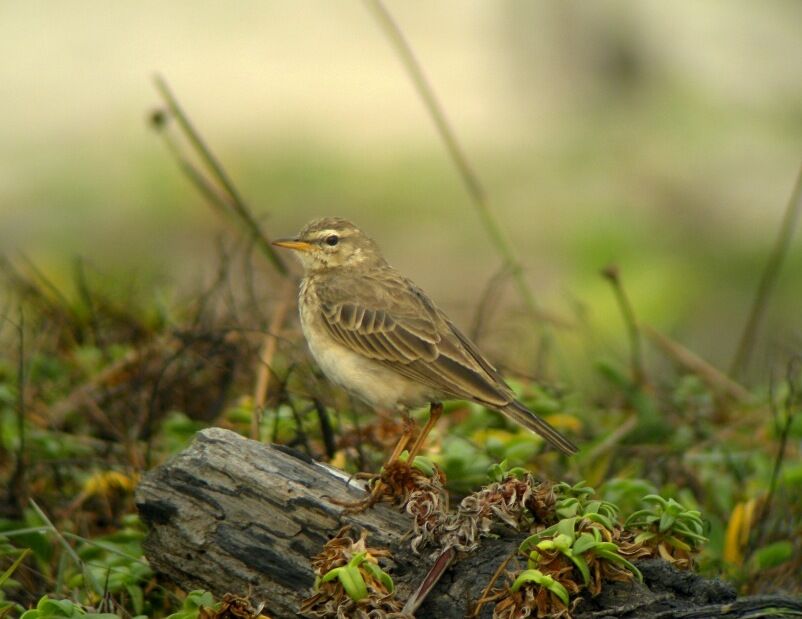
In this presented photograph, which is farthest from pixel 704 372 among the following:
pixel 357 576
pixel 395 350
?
pixel 357 576

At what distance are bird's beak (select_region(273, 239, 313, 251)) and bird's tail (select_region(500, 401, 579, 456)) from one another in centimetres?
161

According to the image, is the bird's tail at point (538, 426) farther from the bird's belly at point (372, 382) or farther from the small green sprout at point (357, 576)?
the small green sprout at point (357, 576)

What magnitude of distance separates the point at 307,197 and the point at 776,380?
7.77m

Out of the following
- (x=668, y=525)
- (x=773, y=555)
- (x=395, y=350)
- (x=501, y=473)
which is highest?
(x=395, y=350)

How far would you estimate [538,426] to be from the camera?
5395mm

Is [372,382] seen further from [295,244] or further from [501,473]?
[501,473]

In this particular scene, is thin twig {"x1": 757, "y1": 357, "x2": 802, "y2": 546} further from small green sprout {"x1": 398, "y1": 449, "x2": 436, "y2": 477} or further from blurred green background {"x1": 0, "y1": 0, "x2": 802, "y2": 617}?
small green sprout {"x1": 398, "y1": 449, "x2": 436, "y2": 477}

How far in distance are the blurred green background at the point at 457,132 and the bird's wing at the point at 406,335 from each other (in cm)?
566

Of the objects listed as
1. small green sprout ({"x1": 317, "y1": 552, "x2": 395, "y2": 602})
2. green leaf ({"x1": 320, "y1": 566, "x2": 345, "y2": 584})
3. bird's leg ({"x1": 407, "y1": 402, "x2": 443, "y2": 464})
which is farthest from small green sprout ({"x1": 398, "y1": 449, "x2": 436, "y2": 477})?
green leaf ({"x1": 320, "y1": 566, "x2": 345, "y2": 584})

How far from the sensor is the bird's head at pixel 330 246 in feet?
21.9

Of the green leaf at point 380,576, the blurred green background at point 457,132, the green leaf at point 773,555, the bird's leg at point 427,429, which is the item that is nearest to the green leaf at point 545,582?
the green leaf at point 380,576

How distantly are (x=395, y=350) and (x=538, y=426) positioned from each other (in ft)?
2.67

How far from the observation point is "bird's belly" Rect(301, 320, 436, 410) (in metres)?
5.81

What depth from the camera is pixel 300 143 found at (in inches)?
625
